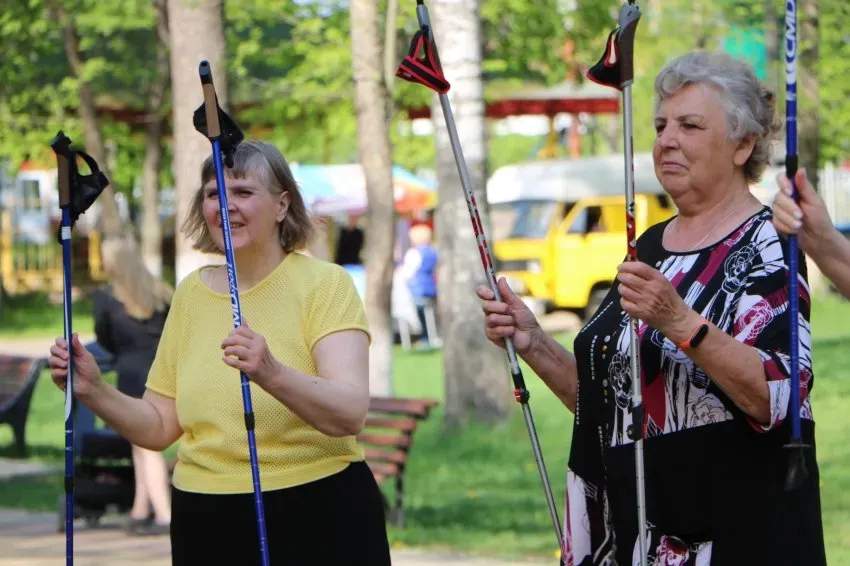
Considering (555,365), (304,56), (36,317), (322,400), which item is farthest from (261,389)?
(36,317)

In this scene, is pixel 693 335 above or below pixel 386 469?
above

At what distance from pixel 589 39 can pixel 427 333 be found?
6.34m

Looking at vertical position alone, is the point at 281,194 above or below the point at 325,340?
above

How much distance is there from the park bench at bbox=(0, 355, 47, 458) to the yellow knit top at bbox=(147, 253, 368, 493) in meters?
8.62

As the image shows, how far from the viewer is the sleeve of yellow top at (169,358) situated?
4328mm

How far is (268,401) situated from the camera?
13.3 feet

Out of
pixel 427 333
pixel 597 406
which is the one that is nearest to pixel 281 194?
pixel 597 406

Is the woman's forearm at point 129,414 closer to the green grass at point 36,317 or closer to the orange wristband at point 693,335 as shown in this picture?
the orange wristband at point 693,335

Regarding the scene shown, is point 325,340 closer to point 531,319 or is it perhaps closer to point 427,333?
point 531,319

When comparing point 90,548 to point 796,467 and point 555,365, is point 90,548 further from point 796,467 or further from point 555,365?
point 796,467

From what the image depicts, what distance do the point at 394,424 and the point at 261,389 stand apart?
210 inches

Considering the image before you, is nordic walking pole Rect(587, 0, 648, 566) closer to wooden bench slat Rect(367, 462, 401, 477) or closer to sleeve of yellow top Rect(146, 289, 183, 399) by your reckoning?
sleeve of yellow top Rect(146, 289, 183, 399)

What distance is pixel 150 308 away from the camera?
9.59 m

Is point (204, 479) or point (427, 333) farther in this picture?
point (427, 333)
